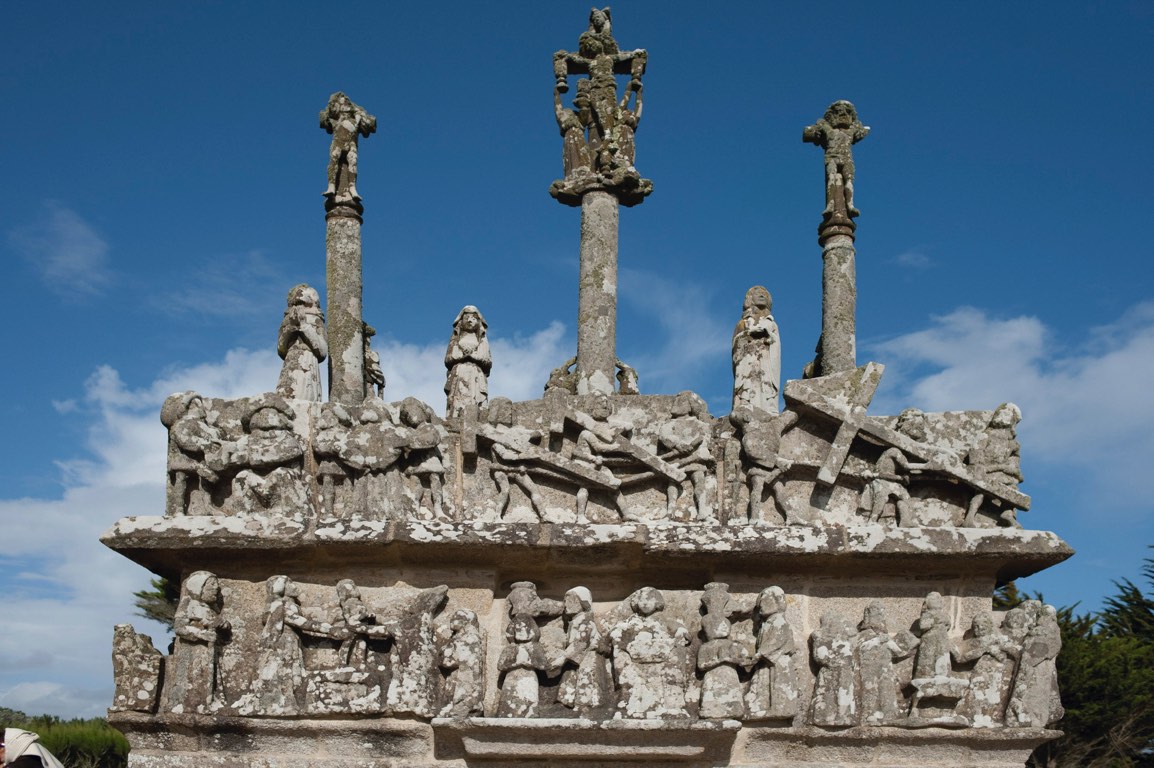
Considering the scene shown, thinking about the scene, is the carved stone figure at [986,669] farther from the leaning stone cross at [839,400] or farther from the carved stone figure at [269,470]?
the carved stone figure at [269,470]

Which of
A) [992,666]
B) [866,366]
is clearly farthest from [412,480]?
[992,666]

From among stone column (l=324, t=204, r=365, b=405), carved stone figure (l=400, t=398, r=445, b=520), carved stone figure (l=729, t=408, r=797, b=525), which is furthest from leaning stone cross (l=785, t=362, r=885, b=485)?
stone column (l=324, t=204, r=365, b=405)

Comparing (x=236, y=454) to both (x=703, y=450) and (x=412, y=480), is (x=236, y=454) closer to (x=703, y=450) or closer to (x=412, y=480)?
(x=412, y=480)

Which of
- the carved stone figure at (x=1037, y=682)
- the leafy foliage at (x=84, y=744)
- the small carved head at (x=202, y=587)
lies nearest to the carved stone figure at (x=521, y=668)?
the small carved head at (x=202, y=587)

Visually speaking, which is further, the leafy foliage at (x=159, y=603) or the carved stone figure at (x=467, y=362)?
the leafy foliage at (x=159, y=603)

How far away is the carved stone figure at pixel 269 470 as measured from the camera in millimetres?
10148

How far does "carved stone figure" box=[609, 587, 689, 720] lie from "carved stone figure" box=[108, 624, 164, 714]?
11.1 feet

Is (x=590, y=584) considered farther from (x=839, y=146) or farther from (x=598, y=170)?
(x=839, y=146)

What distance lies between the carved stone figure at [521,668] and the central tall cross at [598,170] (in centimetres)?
211

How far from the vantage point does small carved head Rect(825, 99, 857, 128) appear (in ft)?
42.4

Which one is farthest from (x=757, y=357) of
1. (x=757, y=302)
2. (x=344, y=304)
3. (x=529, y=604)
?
(x=344, y=304)

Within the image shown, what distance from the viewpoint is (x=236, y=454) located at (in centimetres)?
1020

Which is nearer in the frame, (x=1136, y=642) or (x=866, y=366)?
(x=866, y=366)

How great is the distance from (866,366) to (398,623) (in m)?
4.15
